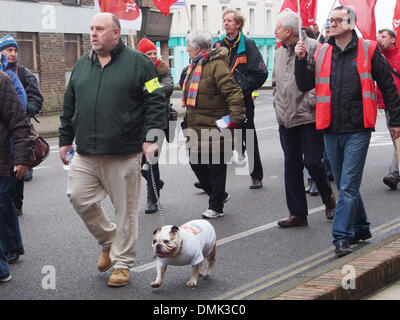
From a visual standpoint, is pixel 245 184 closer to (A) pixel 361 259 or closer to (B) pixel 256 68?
(B) pixel 256 68

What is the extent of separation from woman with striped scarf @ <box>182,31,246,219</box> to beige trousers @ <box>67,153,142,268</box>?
2.23 meters

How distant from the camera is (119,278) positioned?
594cm

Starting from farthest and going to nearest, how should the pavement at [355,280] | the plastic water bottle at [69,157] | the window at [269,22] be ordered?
the window at [269,22] → the plastic water bottle at [69,157] → the pavement at [355,280]

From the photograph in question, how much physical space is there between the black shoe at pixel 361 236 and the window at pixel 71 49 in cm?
2480

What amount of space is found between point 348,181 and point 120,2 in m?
7.14

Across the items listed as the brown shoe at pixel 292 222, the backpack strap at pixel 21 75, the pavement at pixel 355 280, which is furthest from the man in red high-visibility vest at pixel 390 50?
the backpack strap at pixel 21 75

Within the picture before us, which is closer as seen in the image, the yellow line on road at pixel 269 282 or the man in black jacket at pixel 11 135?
the yellow line on road at pixel 269 282

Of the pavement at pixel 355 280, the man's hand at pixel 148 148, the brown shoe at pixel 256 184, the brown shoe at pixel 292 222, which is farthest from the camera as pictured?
the brown shoe at pixel 256 184

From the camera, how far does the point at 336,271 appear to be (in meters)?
5.48

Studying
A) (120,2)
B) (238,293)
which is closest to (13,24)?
(120,2)

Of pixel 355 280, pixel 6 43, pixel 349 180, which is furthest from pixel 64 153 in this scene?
pixel 6 43

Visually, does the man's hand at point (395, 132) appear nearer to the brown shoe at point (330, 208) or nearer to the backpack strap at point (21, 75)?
the brown shoe at point (330, 208)

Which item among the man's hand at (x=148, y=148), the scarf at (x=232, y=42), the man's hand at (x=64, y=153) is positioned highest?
the scarf at (x=232, y=42)

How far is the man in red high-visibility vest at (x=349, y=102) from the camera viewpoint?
6.54 m
